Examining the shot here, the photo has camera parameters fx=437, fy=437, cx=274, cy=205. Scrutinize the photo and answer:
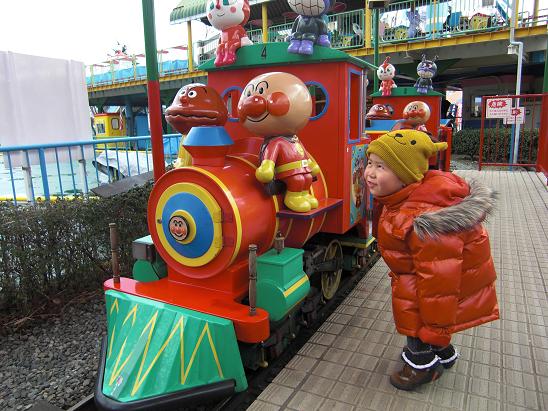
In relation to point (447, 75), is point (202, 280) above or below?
below

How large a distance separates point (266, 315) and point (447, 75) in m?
23.2

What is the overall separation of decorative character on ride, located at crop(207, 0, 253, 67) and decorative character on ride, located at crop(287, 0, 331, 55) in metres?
0.42

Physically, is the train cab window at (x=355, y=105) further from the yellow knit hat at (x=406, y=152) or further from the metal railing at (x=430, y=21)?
the metal railing at (x=430, y=21)

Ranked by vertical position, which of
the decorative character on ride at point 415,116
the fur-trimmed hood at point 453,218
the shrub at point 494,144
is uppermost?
the decorative character on ride at point 415,116

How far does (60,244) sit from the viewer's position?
3984 mm

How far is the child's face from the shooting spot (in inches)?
98.1

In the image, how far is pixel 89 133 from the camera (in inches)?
252

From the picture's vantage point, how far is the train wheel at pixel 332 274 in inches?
157

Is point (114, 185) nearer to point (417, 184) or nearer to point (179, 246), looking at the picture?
point (179, 246)

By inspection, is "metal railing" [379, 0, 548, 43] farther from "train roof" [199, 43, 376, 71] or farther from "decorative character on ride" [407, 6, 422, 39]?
"train roof" [199, 43, 376, 71]

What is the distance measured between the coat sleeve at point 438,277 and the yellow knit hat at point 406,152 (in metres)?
0.35

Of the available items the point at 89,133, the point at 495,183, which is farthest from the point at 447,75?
the point at 89,133

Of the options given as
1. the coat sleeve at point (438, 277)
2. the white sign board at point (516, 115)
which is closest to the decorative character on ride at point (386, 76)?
the white sign board at point (516, 115)

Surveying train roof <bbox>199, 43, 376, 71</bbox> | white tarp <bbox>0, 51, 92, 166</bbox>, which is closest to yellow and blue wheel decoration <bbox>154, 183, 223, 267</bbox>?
train roof <bbox>199, 43, 376, 71</bbox>
